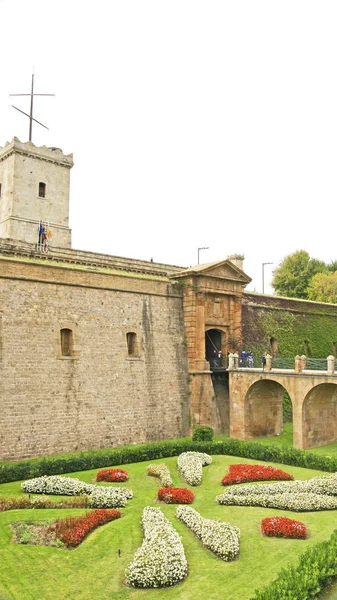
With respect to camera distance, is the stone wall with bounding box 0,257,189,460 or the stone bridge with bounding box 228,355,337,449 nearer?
the stone wall with bounding box 0,257,189,460

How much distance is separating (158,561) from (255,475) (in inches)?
352

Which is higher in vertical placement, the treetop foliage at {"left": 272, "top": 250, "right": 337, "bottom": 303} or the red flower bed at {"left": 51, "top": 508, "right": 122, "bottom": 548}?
the treetop foliage at {"left": 272, "top": 250, "right": 337, "bottom": 303}

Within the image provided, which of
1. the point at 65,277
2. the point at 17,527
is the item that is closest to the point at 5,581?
the point at 17,527

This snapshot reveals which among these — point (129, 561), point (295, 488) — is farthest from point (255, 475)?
point (129, 561)

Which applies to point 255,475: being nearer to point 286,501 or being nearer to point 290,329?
point 286,501

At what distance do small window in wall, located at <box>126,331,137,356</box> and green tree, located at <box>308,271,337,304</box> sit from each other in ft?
103

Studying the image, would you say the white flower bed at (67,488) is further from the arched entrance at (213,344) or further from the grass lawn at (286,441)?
the arched entrance at (213,344)

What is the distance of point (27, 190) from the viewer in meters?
34.8

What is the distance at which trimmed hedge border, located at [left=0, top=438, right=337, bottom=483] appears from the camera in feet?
63.6

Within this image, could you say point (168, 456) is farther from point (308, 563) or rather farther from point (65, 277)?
point (308, 563)

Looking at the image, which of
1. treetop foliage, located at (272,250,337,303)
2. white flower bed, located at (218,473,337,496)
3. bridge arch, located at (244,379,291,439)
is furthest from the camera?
treetop foliage, located at (272,250,337,303)

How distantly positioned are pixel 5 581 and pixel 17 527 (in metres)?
2.96

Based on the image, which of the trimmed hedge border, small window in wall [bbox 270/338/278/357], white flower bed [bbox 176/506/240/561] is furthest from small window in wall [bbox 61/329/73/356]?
small window in wall [bbox 270/338/278/357]

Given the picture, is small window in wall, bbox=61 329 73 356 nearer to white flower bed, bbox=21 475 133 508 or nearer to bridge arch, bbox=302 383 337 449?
white flower bed, bbox=21 475 133 508
